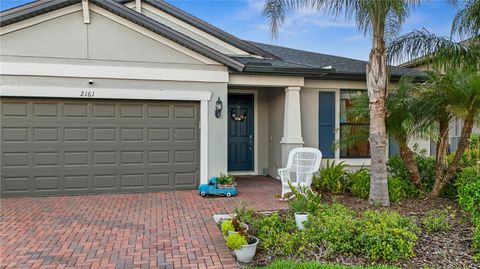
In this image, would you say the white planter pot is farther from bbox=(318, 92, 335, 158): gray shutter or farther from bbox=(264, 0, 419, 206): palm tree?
bbox=(318, 92, 335, 158): gray shutter

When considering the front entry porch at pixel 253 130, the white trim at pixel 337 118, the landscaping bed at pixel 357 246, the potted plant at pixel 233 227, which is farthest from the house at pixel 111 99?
the potted plant at pixel 233 227

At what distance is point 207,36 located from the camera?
411 inches

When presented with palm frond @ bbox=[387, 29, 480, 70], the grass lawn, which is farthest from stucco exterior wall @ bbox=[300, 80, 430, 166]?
the grass lawn

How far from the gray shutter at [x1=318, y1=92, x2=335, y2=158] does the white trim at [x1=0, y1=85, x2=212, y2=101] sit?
336 centimetres

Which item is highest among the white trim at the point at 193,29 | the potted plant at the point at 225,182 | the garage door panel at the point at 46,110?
the white trim at the point at 193,29

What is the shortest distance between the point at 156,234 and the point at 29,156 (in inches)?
170

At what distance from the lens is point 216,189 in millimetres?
7578

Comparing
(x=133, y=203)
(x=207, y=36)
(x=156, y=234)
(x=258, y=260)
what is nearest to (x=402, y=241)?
(x=258, y=260)

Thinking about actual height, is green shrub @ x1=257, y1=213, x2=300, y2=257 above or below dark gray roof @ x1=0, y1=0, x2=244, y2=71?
below

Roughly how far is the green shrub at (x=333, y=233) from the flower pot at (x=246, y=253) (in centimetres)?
76

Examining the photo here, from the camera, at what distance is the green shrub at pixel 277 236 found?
4.23m

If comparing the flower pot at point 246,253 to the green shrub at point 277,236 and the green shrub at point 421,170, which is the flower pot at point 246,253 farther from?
the green shrub at point 421,170

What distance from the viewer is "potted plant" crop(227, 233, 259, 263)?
3977 mm

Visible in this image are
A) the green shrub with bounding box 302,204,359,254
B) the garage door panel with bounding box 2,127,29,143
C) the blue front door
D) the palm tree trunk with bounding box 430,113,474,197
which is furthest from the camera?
the blue front door
